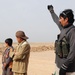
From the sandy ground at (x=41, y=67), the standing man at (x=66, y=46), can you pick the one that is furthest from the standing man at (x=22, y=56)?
the sandy ground at (x=41, y=67)

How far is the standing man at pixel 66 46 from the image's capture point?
4.21 meters

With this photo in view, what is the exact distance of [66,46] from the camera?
14.2 ft

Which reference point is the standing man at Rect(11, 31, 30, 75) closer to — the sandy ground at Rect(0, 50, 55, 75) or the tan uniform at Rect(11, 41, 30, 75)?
the tan uniform at Rect(11, 41, 30, 75)

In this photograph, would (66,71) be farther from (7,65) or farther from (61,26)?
(7,65)

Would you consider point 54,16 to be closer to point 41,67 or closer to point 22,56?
point 22,56

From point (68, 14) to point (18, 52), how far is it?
95.7 inches

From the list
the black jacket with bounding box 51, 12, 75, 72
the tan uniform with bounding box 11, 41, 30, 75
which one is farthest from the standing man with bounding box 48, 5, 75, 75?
the tan uniform with bounding box 11, 41, 30, 75

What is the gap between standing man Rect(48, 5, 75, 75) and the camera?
4215 millimetres

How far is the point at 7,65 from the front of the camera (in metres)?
7.59

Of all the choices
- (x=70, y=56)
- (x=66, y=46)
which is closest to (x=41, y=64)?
(x=66, y=46)

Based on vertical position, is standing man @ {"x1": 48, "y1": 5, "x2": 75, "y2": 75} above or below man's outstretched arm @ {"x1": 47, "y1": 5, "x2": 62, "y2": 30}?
below

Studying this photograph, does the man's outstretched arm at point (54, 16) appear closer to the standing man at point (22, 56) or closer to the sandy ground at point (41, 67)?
the standing man at point (22, 56)

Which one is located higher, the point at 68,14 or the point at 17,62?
the point at 68,14

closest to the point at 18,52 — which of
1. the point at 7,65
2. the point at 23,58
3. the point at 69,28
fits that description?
the point at 23,58
